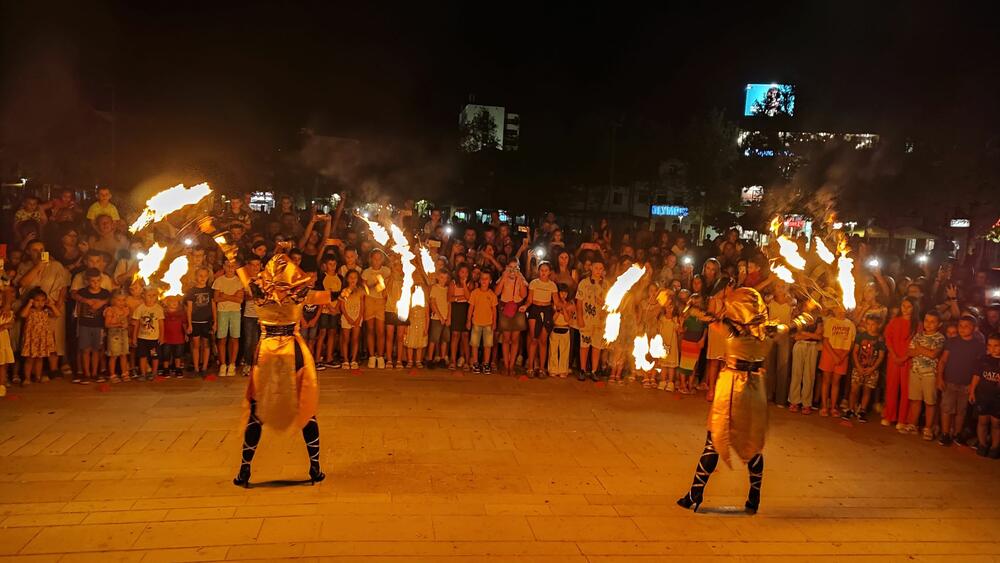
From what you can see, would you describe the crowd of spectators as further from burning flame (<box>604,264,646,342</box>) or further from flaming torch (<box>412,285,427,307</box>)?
burning flame (<box>604,264,646,342</box>)

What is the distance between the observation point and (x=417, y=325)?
9867 mm

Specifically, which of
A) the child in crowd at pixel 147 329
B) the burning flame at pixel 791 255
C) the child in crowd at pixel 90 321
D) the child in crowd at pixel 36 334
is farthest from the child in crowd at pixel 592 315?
the child in crowd at pixel 36 334

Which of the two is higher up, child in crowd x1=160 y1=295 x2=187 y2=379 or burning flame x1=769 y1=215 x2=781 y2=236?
burning flame x1=769 y1=215 x2=781 y2=236

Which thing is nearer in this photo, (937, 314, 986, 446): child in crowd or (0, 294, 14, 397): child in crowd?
(937, 314, 986, 446): child in crowd

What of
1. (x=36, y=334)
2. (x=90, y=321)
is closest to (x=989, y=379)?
(x=90, y=321)

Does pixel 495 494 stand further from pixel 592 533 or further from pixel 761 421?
pixel 761 421

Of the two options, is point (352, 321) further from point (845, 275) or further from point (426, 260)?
point (845, 275)

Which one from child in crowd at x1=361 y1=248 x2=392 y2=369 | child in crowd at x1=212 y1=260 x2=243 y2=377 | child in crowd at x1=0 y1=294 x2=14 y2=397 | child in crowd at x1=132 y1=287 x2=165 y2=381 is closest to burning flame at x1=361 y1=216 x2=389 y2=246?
child in crowd at x1=361 y1=248 x2=392 y2=369

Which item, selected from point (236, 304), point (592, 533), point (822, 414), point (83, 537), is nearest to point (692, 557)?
point (592, 533)

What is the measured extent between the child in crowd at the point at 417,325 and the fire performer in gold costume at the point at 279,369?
4.46 metres

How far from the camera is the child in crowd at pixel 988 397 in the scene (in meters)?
7.16

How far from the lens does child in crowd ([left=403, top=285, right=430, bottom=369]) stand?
9797 mm

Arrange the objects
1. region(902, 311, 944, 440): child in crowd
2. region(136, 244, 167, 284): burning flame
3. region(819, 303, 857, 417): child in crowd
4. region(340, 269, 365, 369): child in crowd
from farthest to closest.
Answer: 1. region(340, 269, 365, 369): child in crowd
2. region(819, 303, 857, 417): child in crowd
3. region(902, 311, 944, 440): child in crowd
4. region(136, 244, 167, 284): burning flame

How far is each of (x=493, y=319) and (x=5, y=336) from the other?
20.3 feet
